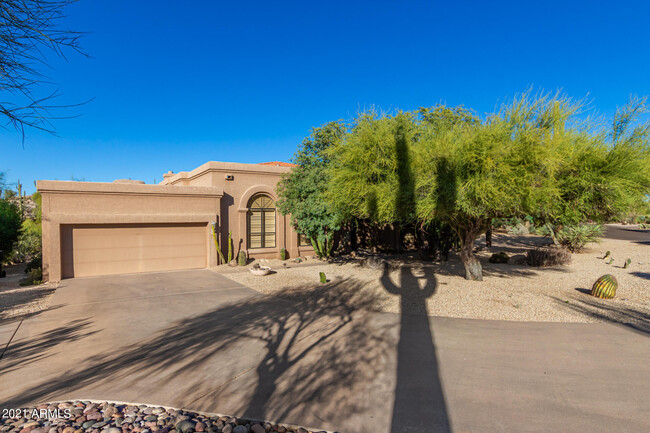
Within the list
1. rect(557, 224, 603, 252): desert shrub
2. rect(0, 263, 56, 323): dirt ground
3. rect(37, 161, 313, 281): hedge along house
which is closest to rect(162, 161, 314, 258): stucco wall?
rect(37, 161, 313, 281): hedge along house

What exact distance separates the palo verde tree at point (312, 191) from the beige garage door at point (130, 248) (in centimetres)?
436

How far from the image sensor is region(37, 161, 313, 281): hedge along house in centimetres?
1335

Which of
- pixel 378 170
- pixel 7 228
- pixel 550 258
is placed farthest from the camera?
pixel 7 228

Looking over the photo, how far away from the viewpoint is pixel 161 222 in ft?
49.5

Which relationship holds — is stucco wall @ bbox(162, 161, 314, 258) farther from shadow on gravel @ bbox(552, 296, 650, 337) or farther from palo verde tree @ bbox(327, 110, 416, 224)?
shadow on gravel @ bbox(552, 296, 650, 337)

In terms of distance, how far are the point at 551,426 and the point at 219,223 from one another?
14835 mm

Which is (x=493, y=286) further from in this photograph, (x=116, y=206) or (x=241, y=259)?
(x=116, y=206)

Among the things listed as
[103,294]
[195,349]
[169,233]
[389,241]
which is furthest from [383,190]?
[389,241]

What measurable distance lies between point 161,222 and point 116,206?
178cm

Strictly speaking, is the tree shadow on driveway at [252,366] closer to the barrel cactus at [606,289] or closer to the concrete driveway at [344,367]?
the concrete driveway at [344,367]

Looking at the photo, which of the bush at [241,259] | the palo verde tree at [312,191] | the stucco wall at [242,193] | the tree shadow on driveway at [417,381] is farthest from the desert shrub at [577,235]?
the bush at [241,259]

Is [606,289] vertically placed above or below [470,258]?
below

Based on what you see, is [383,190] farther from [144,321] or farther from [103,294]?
[103,294]

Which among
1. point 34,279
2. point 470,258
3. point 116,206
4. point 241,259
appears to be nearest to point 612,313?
point 470,258
